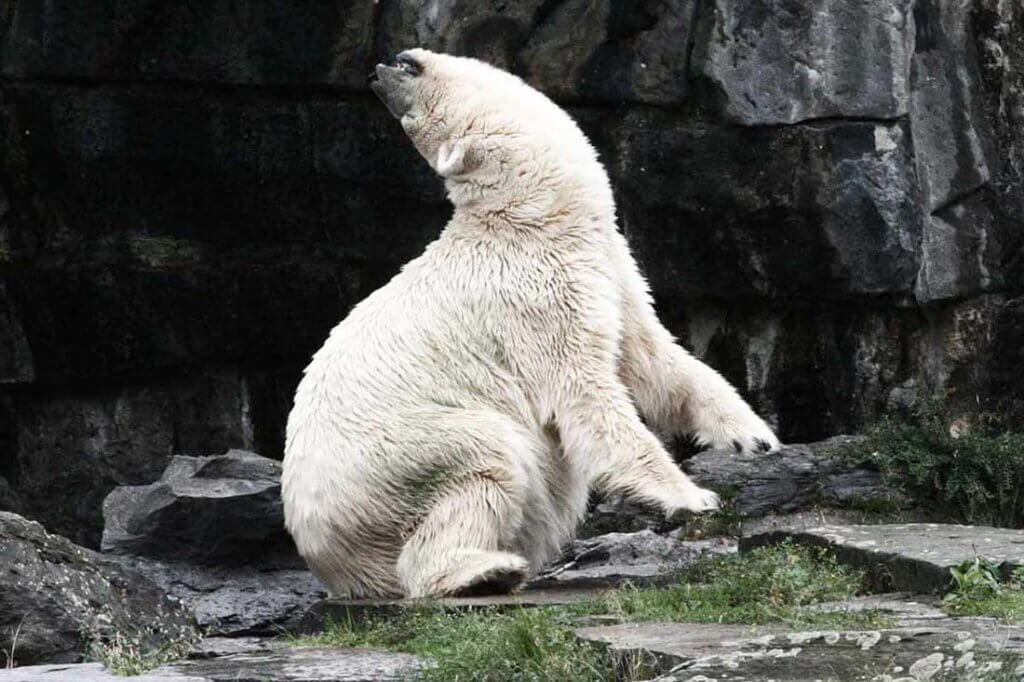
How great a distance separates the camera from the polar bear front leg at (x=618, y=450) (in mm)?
7090

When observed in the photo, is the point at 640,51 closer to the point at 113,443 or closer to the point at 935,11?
the point at 935,11

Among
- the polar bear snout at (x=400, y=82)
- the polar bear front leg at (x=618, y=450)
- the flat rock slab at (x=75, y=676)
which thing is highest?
the polar bear snout at (x=400, y=82)

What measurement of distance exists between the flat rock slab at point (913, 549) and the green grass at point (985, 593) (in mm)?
115

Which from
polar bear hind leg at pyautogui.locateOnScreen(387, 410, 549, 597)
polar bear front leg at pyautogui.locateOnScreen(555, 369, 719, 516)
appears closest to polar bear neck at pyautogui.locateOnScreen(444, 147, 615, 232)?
polar bear front leg at pyautogui.locateOnScreen(555, 369, 719, 516)

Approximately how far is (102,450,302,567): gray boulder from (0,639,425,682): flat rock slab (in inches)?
166

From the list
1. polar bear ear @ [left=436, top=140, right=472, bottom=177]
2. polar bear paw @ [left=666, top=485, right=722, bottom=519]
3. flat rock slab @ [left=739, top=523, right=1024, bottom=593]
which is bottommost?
flat rock slab @ [left=739, top=523, right=1024, bottom=593]

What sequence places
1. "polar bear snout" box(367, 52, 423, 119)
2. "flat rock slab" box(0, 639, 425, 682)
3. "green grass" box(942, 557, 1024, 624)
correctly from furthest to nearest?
"polar bear snout" box(367, 52, 423, 119), "flat rock slab" box(0, 639, 425, 682), "green grass" box(942, 557, 1024, 624)

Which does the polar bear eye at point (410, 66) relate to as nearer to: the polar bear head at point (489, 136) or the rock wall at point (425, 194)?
the polar bear head at point (489, 136)

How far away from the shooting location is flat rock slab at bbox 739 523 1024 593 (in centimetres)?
581

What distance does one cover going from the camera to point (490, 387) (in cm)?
757

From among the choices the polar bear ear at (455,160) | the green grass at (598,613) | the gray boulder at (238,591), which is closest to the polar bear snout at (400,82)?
the polar bear ear at (455,160)

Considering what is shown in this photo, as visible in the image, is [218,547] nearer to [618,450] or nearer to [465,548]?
[465,548]

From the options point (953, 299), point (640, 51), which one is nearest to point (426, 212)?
point (640, 51)

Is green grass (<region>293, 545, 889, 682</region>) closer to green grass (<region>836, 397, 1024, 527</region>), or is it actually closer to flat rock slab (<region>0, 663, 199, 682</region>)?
flat rock slab (<region>0, 663, 199, 682</region>)
